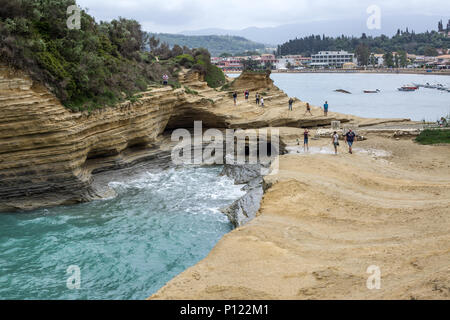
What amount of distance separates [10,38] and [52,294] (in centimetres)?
950

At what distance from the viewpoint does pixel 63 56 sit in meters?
17.6

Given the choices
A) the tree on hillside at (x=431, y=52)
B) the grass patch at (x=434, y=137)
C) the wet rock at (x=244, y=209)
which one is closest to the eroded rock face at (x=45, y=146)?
the wet rock at (x=244, y=209)

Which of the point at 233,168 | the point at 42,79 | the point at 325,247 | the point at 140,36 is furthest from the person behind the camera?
the point at 140,36

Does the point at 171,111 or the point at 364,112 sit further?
the point at 364,112

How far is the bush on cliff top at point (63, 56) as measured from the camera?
14969mm

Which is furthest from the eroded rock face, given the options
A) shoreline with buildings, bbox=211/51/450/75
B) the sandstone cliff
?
shoreline with buildings, bbox=211/51/450/75

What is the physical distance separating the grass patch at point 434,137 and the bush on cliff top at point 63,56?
48.1ft

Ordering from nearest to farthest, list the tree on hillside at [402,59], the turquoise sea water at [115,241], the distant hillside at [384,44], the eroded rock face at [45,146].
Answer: the turquoise sea water at [115,241], the eroded rock face at [45,146], the tree on hillside at [402,59], the distant hillside at [384,44]

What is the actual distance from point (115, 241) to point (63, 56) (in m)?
9.17

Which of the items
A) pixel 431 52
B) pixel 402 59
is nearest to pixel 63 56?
pixel 402 59

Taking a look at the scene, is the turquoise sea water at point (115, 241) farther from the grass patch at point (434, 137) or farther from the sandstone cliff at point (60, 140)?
the grass patch at point (434, 137)

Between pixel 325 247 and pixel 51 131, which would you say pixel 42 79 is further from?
pixel 325 247
